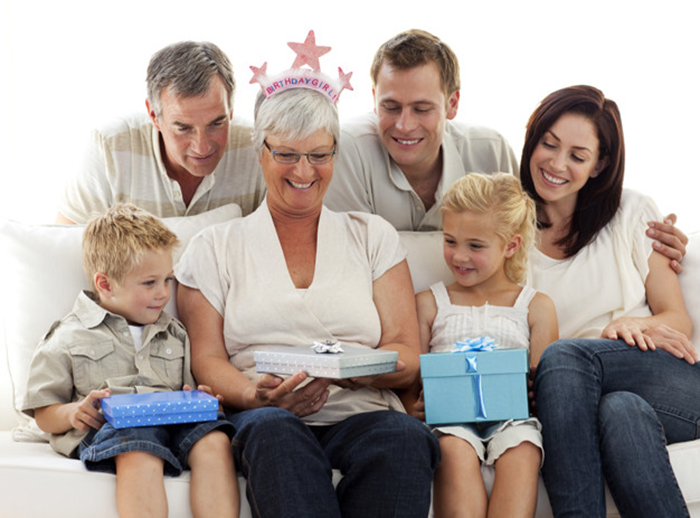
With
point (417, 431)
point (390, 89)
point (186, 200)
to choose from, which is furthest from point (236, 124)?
point (417, 431)

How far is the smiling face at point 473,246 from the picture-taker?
2422 mm

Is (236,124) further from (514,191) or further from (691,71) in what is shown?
(691,71)

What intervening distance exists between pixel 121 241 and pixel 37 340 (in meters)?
0.37

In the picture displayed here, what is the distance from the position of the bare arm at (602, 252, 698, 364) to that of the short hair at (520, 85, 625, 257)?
0.20m

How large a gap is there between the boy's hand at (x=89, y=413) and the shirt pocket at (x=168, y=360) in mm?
195

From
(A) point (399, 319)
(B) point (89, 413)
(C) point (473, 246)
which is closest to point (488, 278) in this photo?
(C) point (473, 246)

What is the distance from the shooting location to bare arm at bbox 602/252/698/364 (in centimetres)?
228

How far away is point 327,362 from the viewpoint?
191 cm

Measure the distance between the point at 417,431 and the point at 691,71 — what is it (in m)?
2.64

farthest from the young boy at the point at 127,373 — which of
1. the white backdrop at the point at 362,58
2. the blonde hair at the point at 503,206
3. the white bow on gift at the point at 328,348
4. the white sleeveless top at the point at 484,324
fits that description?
the white backdrop at the point at 362,58

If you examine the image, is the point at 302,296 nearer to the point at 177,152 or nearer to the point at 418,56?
the point at 177,152

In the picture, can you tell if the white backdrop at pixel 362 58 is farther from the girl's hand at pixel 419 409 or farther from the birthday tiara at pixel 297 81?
the girl's hand at pixel 419 409

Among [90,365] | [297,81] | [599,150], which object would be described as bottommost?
[90,365]

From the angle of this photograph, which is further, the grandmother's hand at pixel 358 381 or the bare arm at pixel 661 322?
the bare arm at pixel 661 322
